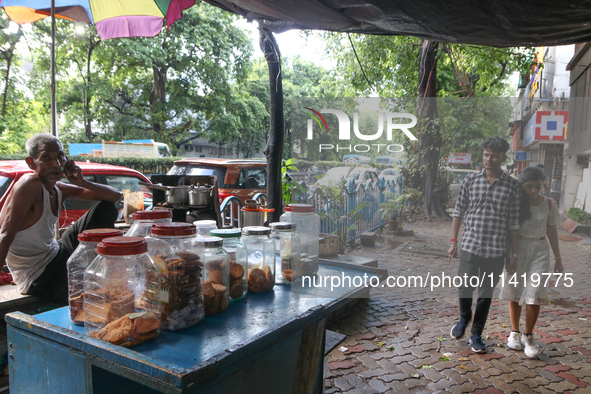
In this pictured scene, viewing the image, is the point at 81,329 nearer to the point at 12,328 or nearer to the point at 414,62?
the point at 12,328

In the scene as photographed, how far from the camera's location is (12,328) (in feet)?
5.24

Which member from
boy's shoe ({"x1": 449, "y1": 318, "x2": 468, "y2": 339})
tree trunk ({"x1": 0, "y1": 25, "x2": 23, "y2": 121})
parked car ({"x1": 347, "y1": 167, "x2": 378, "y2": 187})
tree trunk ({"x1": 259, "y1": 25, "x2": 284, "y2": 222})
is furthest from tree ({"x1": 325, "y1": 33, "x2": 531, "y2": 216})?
tree trunk ({"x1": 0, "y1": 25, "x2": 23, "y2": 121})

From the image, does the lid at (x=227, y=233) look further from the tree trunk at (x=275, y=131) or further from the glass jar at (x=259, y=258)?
the tree trunk at (x=275, y=131)

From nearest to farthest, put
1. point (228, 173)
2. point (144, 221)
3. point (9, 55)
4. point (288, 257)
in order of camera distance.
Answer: point (144, 221) → point (288, 257) → point (228, 173) → point (9, 55)

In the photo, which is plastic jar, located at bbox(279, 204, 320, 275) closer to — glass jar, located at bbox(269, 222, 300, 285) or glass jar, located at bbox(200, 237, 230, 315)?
glass jar, located at bbox(269, 222, 300, 285)

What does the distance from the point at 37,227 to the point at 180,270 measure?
75.8 inches

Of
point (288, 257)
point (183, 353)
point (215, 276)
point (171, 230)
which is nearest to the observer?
point (183, 353)

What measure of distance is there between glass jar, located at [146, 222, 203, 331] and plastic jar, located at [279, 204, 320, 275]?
87 cm

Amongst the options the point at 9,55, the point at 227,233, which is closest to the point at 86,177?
the point at 227,233

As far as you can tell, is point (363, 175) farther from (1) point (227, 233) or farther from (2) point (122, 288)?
(2) point (122, 288)

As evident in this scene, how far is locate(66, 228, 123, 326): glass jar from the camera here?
1.58m

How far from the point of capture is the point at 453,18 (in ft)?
6.68

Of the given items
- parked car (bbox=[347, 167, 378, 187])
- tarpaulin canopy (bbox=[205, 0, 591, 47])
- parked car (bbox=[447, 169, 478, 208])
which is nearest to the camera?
tarpaulin canopy (bbox=[205, 0, 591, 47])

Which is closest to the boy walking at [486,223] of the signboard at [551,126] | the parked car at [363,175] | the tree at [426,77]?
the tree at [426,77]
